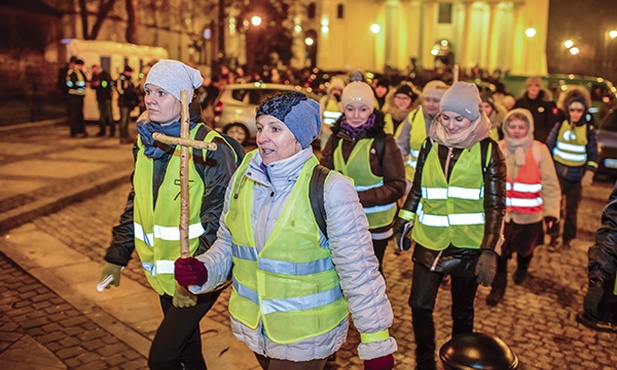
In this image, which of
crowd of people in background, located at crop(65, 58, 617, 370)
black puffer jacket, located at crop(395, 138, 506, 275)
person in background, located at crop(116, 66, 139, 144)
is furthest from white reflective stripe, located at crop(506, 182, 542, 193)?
person in background, located at crop(116, 66, 139, 144)

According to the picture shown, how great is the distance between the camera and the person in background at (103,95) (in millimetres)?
17859

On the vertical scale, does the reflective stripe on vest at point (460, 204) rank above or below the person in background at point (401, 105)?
below

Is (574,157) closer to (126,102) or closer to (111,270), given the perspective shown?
(111,270)

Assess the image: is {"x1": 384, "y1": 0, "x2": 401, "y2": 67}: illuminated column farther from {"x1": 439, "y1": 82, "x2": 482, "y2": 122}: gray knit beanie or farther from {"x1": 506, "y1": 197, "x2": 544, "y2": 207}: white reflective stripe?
{"x1": 439, "y1": 82, "x2": 482, "y2": 122}: gray knit beanie

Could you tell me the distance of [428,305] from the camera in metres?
4.40

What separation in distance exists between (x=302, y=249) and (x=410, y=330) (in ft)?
9.95

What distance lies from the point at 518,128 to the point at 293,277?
14.0 feet

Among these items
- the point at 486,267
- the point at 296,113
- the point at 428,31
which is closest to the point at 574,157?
the point at 486,267

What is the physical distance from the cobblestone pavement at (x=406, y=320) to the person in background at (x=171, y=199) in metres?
1.54

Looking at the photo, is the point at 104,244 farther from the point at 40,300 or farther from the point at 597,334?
the point at 597,334

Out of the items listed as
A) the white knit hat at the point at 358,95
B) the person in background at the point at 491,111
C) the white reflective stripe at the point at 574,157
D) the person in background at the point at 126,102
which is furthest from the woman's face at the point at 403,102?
the person in background at the point at 126,102

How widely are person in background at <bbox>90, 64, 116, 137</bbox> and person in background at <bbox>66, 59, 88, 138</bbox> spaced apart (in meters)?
0.39

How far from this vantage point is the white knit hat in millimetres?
5141

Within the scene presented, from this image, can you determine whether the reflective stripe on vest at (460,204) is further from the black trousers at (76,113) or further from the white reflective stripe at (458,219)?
the black trousers at (76,113)
